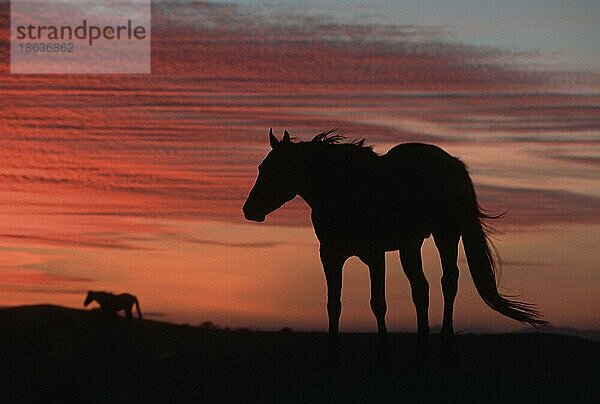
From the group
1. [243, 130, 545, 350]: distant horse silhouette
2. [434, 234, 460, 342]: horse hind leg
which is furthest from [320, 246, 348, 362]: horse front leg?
[434, 234, 460, 342]: horse hind leg

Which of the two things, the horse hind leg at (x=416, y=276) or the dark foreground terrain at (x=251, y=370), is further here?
the horse hind leg at (x=416, y=276)

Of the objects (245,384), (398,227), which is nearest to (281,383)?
(245,384)

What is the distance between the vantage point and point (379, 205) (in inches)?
671

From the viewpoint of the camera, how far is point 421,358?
1631 cm

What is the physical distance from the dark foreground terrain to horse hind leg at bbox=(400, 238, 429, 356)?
0.81 metres

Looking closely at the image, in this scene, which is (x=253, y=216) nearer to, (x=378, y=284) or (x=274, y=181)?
(x=274, y=181)

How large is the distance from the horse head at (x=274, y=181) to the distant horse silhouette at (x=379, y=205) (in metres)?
0.02

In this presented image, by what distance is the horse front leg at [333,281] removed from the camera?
1650cm

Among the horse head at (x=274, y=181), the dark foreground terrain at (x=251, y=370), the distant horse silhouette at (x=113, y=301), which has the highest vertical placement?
the horse head at (x=274, y=181)

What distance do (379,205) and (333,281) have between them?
1417 millimetres

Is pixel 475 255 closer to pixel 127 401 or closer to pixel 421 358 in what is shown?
pixel 421 358

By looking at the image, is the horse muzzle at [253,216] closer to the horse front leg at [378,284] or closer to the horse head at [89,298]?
the horse front leg at [378,284]

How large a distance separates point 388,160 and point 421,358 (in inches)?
124

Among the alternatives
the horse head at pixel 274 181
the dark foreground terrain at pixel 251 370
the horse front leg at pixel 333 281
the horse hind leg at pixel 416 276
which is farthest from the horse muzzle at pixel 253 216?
the horse hind leg at pixel 416 276
